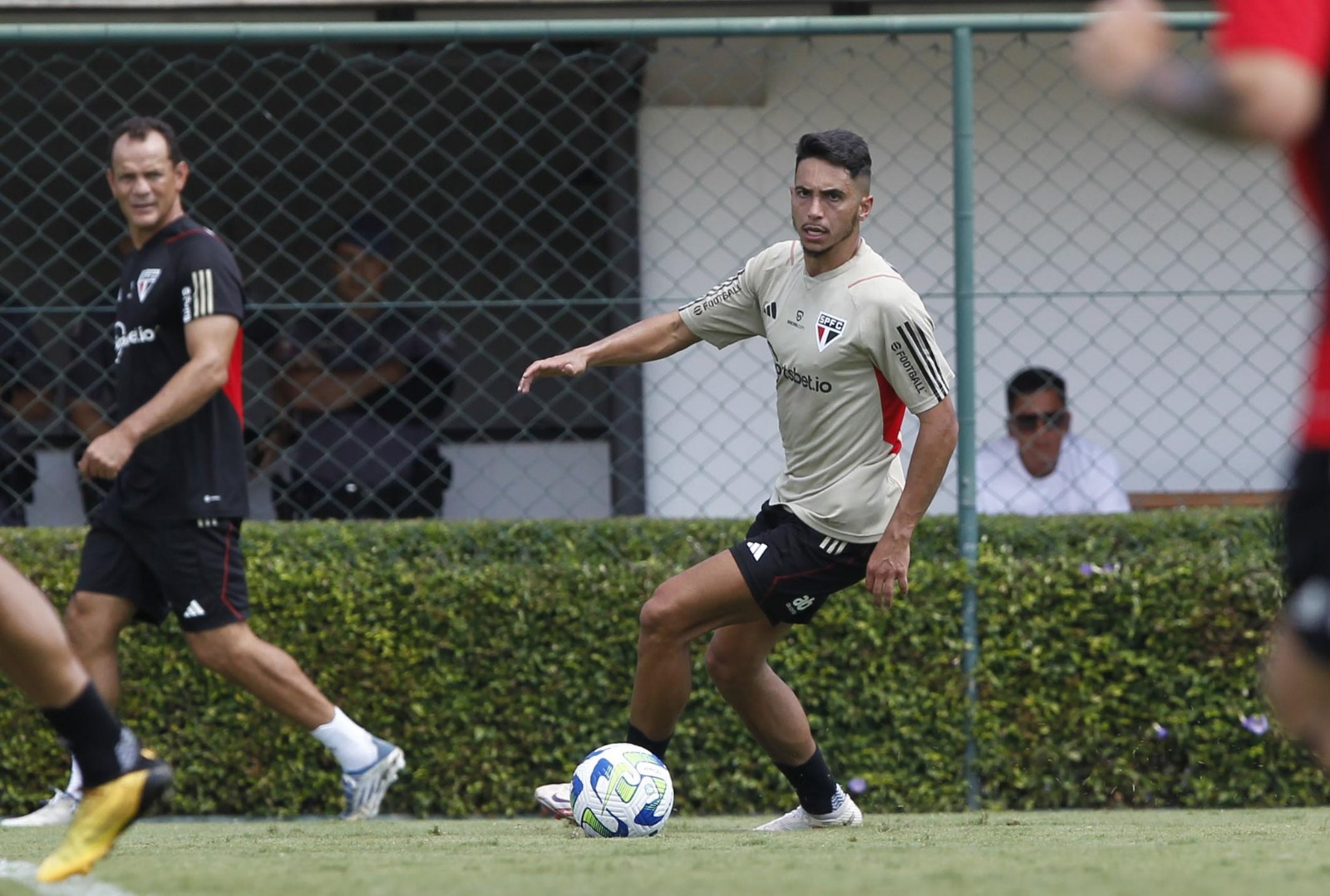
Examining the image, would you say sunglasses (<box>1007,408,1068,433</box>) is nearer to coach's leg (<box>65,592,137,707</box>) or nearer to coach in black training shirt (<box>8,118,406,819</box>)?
coach in black training shirt (<box>8,118,406,819</box>)

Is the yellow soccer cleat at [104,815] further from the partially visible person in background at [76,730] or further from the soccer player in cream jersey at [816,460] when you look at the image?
the soccer player in cream jersey at [816,460]

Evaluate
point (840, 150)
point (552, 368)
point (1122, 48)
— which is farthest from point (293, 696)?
point (1122, 48)

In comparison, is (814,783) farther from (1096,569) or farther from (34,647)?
(34,647)

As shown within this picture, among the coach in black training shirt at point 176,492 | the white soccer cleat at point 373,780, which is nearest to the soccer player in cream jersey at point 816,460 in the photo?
the white soccer cleat at point 373,780

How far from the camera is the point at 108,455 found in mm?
5418

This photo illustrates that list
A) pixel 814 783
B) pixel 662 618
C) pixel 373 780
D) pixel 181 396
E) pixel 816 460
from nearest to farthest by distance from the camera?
pixel 662 618 → pixel 816 460 → pixel 814 783 → pixel 181 396 → pixel 373 780

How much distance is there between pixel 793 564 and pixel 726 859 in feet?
4.03

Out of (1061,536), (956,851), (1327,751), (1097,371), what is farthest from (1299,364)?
(1327,751)

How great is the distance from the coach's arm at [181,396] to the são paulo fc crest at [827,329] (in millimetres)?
1977

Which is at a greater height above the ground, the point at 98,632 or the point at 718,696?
the point at 98,632

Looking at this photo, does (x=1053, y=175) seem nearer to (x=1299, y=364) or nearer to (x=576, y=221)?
(x=1299, y=364)

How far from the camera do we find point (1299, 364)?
7617 mm

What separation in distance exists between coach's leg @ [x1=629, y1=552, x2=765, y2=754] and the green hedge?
118 cm

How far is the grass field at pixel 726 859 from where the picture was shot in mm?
3396
